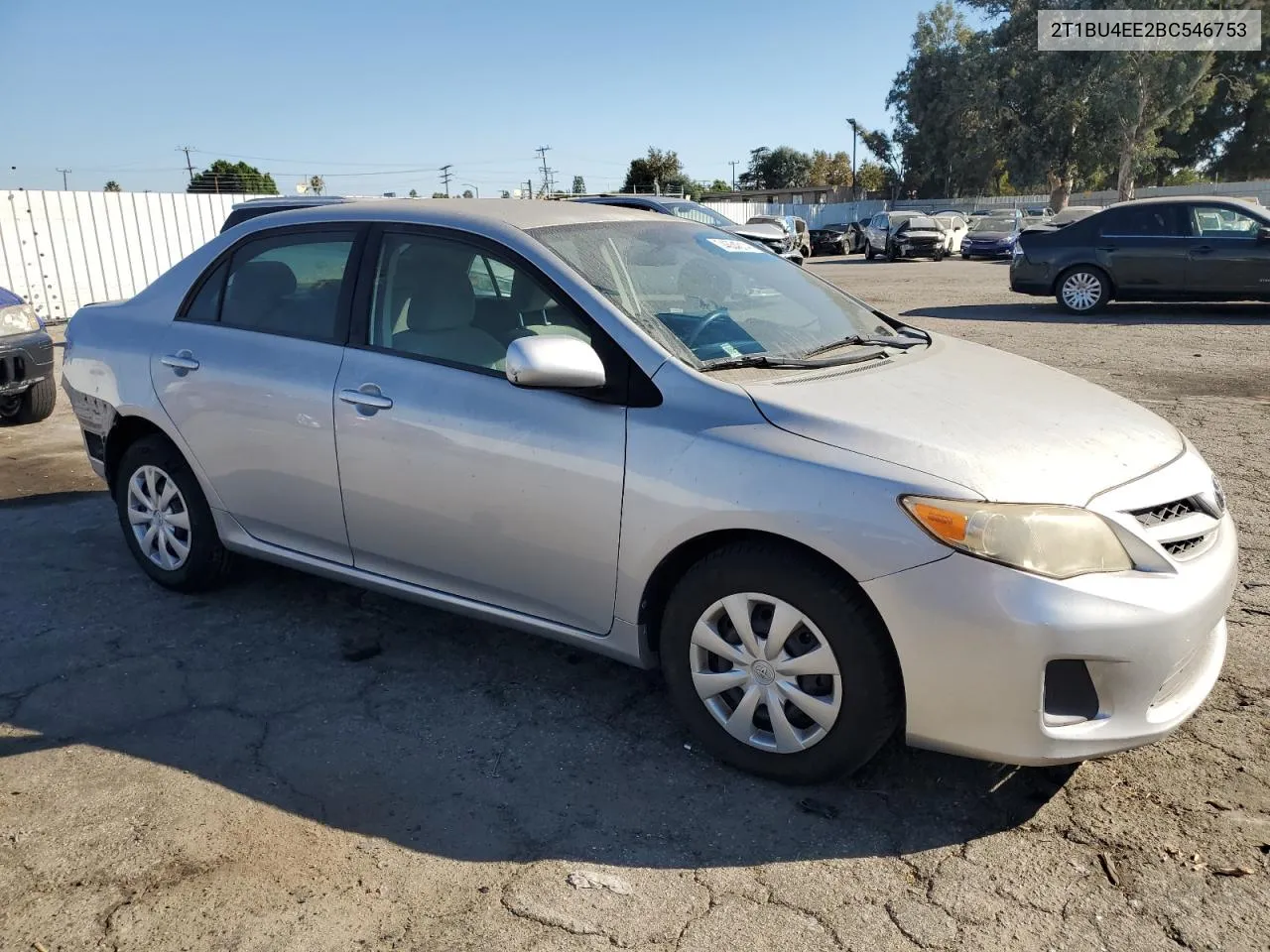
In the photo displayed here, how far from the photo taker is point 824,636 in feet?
9.00

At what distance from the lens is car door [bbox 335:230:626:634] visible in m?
3.14

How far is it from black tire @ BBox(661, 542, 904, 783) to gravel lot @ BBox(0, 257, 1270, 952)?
4.8 inches

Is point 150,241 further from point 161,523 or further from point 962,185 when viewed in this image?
point 962,185

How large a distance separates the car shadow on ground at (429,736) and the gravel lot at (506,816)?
1 cm

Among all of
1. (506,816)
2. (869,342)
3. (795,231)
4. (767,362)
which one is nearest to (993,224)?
(795,231)

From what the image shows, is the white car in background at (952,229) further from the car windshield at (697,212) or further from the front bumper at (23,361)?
the front bumper at (23,361)

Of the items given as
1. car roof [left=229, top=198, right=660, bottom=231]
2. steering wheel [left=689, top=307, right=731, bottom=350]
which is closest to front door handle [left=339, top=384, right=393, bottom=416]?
car roof [left=229, top=198, right=660, bottom=231]

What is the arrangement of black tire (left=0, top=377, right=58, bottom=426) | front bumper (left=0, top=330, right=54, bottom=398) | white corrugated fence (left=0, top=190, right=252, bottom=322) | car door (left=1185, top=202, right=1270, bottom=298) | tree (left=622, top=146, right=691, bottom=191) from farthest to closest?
tree (left=622, top=146, right=691, bottom=191) → white corrugated fence (left=0, top=190, right=252, bottom=322) → car door (left=1185, top=202, right=1270, bottom=298) → black tire (left=0, top=377, right=58, bottom=426) → front bumper (left=0, top=330, right=54, bottom=398)

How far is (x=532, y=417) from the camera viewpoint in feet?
10.5

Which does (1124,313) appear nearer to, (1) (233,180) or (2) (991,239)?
(2) (991,239)

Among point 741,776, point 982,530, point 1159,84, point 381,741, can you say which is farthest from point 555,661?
point 1159,84

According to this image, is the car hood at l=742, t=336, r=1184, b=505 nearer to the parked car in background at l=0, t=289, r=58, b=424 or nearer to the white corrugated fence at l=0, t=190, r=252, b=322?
the parked car in background at l=0, t=289, r=58, b=424

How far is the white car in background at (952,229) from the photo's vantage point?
34.1 meters

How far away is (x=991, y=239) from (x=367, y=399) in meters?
31.7
